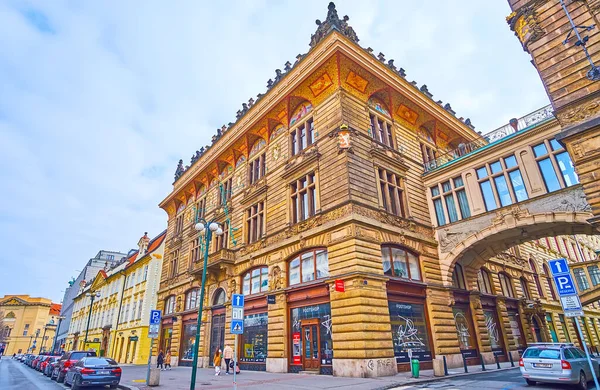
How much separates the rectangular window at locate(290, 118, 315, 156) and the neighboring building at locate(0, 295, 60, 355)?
368 ft

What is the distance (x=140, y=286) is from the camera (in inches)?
1612

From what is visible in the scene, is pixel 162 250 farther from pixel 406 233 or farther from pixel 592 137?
pixel 592 137

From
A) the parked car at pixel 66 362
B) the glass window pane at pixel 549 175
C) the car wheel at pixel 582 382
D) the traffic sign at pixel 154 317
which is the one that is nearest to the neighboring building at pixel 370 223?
the glass window pane at pixel 549 175

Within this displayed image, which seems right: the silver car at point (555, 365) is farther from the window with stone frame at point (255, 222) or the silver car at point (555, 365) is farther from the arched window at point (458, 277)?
the window with stone frame at point (255, 222)

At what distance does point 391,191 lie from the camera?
21281 millimetres

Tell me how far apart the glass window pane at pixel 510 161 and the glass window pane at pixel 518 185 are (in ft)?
1.35

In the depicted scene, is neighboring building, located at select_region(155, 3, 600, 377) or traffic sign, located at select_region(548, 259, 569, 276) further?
neighboring building, located at select_region(155, 3, 600, 377)

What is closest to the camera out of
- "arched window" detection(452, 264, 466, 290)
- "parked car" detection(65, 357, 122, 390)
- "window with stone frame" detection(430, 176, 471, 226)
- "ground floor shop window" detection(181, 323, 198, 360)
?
"parked car" detection(65, 357, 122, 390)

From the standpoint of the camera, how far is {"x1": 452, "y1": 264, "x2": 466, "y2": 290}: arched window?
73.8ft

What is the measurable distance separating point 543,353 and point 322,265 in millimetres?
10016

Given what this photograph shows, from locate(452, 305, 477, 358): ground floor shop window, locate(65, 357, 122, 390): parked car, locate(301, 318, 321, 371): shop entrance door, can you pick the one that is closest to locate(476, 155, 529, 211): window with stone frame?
locate(452, 305, 477, 358): ground floor shop window

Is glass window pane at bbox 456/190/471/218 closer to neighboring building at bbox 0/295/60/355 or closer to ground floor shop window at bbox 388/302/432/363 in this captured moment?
ground floor shop window at bbox 388/302/432/363

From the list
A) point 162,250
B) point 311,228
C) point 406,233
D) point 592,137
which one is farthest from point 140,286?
point 592,137

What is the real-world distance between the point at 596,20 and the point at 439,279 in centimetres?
1494
